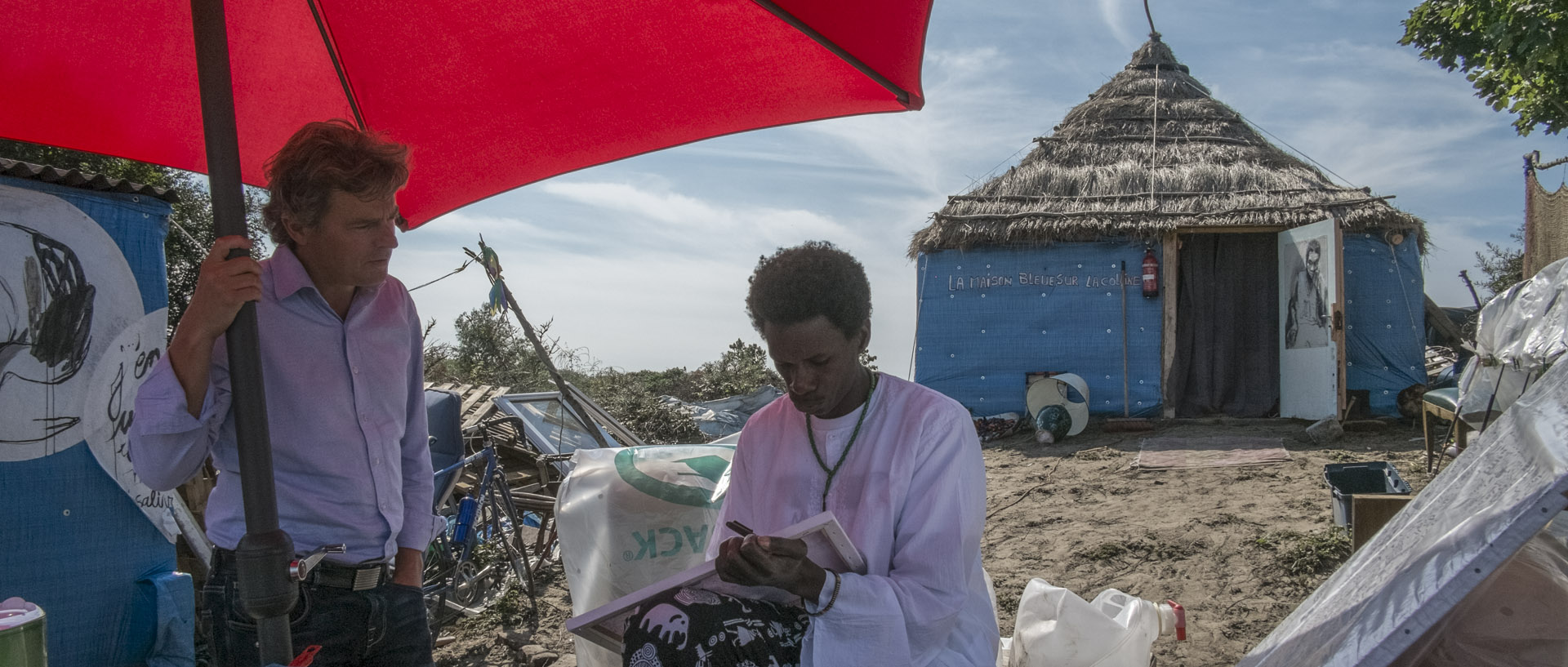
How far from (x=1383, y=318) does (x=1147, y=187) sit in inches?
117

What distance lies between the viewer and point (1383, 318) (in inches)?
422

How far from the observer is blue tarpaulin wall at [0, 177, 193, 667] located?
3.47m

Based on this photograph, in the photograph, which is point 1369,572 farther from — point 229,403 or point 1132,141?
point 1132,141

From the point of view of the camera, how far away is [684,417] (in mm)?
11352

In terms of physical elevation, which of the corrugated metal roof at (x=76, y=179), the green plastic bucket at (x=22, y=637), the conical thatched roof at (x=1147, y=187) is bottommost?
the green plastic bucket at (x=22, y=637)

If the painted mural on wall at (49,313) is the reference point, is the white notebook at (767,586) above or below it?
below

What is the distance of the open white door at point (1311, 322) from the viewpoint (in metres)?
9.58

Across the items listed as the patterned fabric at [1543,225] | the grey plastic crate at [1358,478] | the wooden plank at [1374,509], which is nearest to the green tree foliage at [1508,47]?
the patterned fabric at [1543,225]

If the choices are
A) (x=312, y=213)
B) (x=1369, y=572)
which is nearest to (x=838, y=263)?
(x=312, y=213)

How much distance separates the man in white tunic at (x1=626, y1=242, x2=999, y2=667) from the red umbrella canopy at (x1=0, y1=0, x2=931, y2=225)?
16.0 inches

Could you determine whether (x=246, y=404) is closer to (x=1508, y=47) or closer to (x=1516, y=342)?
(x=1516, y=342)

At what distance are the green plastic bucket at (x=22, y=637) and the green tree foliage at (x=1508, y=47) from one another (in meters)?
10.3

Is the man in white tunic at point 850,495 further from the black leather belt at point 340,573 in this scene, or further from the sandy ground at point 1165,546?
the sandy ground at point 1165,546

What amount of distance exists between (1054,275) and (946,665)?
10.1 meters
